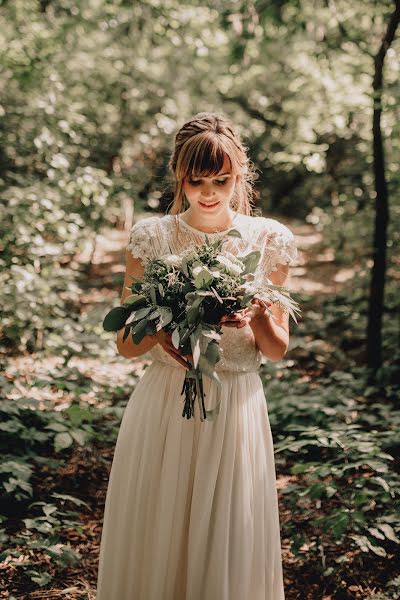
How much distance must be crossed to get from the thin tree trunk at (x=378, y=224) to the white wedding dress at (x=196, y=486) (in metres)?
3.48

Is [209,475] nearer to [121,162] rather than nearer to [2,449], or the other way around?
[2,449]

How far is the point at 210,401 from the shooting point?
2.30 meters

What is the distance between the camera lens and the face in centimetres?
232

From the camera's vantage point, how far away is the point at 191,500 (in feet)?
7.47

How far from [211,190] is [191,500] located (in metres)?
1.26

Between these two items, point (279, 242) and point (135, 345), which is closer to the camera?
point (135, 345)

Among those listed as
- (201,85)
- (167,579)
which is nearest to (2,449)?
(167,579)

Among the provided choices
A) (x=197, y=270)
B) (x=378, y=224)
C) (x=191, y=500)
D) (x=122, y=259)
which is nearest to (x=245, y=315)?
(x=197, y=270)

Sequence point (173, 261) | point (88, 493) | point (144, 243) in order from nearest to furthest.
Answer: point (173, 261) → point (144, 243) → point (88, 493)

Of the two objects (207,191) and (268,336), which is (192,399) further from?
(207,191)

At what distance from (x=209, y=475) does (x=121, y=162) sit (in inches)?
330

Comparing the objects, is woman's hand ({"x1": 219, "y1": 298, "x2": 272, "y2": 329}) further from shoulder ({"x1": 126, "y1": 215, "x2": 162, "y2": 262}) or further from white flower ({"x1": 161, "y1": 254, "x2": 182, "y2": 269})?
shoulder ({"x1": 126, "y1": 215, "x2": 162, "y2": 262})

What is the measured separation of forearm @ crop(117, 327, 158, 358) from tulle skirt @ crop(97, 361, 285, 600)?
16cm

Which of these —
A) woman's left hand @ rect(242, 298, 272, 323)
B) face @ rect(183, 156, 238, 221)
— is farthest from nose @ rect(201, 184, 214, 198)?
woman's left hand @ rect(242, 298, 272, 323)
